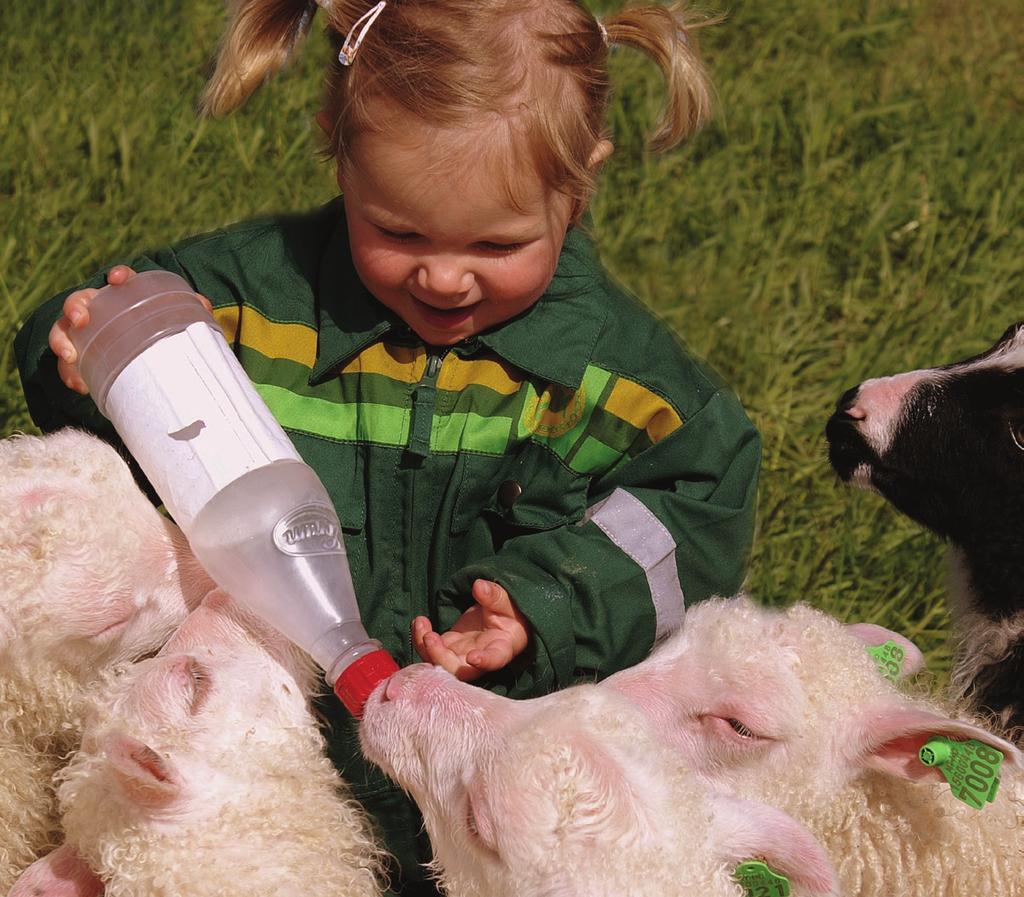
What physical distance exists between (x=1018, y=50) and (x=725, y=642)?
18.4 feet

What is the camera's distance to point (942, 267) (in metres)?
5.94

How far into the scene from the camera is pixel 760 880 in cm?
274

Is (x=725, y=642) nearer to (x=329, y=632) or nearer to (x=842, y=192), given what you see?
(x=329, y=632)

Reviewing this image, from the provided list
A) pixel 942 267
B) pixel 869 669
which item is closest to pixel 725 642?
pixel 869 669

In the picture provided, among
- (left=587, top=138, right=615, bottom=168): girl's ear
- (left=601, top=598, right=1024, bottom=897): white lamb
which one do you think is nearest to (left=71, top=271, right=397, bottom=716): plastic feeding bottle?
(left=601, top=598, right=1024, bottom=897): white lamb

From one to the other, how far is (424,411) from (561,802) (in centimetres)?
127

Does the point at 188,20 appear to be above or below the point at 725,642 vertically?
below

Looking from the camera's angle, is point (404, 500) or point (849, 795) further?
point (404, 500)

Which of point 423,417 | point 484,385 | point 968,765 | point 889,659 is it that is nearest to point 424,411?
point 423,417

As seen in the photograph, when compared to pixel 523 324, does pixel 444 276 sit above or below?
above

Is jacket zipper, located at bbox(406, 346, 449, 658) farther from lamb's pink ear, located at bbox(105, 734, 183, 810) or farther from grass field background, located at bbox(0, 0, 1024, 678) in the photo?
grass field background, located at bbox(0, 0, 1024, 678)

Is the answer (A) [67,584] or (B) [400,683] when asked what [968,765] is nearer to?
(B) [400,683]

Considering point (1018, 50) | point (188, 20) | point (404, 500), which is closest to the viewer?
point (404, 500)

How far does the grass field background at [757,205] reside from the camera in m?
4.92
